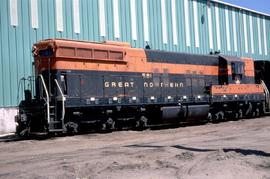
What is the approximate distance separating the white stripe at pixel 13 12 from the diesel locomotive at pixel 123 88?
286 centimetres

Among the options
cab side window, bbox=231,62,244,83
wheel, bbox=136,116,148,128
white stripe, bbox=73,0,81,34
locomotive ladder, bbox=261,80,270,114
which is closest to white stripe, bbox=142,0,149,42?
white stripe, bbox=73,0,81,34

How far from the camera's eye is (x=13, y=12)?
23688 mm

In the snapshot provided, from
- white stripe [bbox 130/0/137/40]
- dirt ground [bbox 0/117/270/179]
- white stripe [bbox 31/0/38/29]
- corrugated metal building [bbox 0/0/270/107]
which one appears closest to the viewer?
dirt ground [bbox 0/117/270/179]

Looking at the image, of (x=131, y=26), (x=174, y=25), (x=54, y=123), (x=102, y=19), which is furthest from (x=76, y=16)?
(x=54, y=123)

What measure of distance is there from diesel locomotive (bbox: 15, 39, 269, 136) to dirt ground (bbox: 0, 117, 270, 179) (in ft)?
6.37

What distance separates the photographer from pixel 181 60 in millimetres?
24812

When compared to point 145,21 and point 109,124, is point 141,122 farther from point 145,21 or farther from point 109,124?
point 145,21

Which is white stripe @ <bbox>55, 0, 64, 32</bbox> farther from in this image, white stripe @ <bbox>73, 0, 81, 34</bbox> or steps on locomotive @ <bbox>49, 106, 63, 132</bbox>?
steps on locomotive @ <bbox>49, 106, 63, 132</bbox>

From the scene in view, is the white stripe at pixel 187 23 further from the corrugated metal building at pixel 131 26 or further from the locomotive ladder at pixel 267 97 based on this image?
the locomotive ladder at pixel 267 97

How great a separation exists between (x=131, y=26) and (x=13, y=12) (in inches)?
324

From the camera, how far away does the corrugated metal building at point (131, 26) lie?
2373cm

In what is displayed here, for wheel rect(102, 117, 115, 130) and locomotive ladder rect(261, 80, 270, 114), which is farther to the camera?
locomotive ladder rect(261, 80, 270, 114)

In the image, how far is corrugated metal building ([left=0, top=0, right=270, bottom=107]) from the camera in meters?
23.7

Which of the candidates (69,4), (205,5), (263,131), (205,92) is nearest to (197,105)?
(205,92)
